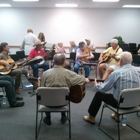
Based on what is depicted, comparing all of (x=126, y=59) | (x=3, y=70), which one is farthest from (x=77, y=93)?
(x=3, y=70)

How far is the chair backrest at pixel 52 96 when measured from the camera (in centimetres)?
198

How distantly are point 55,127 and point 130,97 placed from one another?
1.17m

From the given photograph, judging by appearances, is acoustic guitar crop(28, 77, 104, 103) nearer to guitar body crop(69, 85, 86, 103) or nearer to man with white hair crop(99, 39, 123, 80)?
guitar body crop(69, 85, 86, 103)

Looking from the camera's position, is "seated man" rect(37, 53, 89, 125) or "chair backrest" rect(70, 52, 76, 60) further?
"chair backrest" rect(70, 52, 76, 60)

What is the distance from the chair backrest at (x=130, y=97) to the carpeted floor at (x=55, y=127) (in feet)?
1.64

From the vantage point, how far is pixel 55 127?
2.50 m

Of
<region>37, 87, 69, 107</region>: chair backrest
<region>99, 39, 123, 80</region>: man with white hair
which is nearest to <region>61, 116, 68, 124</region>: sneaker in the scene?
<region>37, 87, 69, 107</region>: chair backrest

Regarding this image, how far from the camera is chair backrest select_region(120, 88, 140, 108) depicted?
1962 mm

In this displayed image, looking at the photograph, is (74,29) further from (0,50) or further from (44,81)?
(44,81)

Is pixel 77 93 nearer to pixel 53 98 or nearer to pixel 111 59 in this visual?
pixel 53 98

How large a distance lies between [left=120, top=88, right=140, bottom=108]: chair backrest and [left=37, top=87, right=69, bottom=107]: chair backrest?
2.18 ft

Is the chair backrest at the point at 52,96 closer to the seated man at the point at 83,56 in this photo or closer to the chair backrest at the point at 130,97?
the chair backrest at the point at 130,97

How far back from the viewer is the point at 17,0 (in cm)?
684

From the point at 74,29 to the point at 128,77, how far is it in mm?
6806
